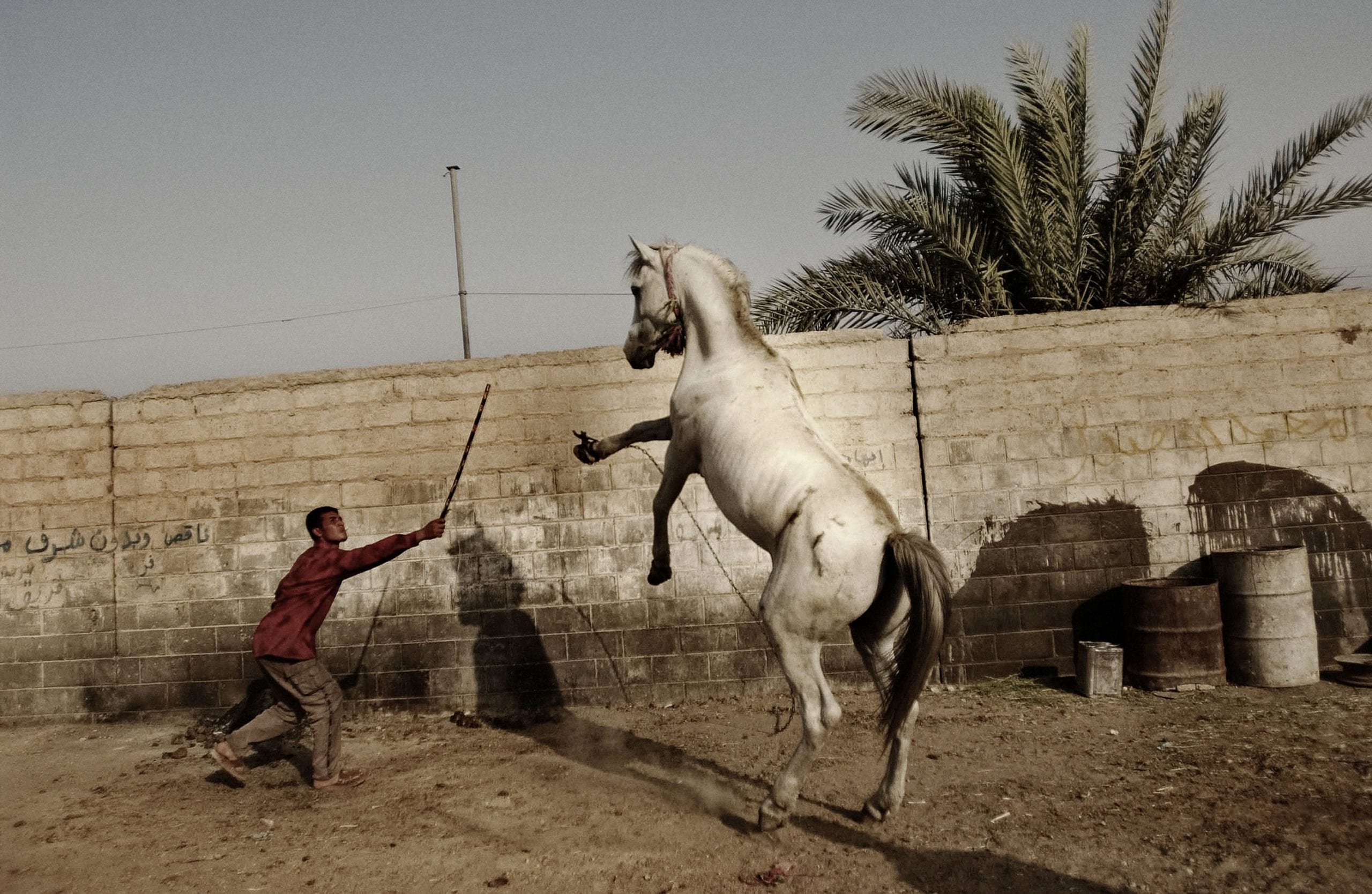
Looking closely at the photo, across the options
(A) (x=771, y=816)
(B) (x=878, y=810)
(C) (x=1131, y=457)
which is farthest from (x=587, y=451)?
(C) (x=1131, y=457)

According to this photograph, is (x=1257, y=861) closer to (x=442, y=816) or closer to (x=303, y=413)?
(x=442, y=816)

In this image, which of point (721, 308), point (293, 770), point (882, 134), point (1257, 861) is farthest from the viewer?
point (882, 134)

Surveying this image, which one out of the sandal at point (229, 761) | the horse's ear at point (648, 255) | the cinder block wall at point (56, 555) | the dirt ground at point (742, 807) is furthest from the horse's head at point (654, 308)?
the cinder block wall at point (56, 555)

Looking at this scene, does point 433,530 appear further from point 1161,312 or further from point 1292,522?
point 1292,522

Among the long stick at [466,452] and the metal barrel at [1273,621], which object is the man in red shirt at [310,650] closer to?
the long stick at [466,452]

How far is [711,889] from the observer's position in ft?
12.5

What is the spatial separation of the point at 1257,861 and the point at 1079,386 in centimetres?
383

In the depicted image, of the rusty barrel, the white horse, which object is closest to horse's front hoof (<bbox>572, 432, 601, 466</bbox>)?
the white horse

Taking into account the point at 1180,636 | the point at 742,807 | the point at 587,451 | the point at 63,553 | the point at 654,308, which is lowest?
the point at 742,807

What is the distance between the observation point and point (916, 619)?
405cm

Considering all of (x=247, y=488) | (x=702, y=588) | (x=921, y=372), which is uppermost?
(x=921, y=372)

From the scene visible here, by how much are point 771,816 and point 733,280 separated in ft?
8.23

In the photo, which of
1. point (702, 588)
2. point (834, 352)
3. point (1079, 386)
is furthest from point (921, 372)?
point (702, 588)

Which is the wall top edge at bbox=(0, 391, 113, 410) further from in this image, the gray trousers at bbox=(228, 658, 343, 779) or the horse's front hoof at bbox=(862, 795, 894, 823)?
the horse's front hoof at bbox=(862, 795, 894, 823)
